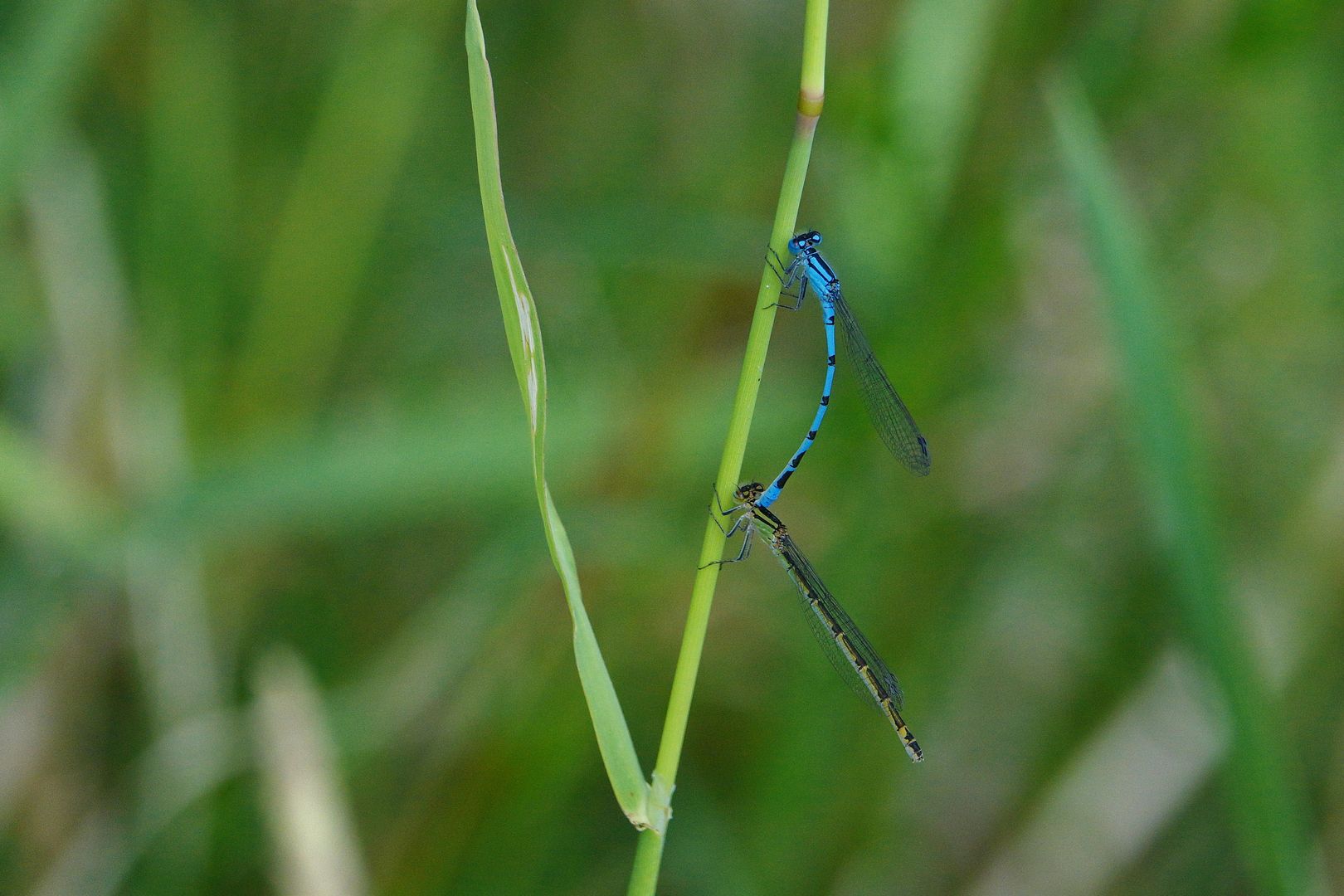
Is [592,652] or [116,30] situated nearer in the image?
[592,652]

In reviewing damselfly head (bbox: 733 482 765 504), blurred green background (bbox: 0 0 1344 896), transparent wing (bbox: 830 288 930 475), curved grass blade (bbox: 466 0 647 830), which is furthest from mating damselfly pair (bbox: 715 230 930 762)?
curved grass blade (bbox: 466 0 647 830)

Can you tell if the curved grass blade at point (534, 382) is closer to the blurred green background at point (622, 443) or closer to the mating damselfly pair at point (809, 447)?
the mating damselfly pair at point (809, 447)

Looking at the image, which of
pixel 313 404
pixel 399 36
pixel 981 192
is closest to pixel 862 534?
pixel 981 192

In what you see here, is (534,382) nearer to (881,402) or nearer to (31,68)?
(881,402)

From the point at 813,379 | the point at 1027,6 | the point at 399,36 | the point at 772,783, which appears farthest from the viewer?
the point at 399,36

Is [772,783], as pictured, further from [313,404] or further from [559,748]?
[313,404]

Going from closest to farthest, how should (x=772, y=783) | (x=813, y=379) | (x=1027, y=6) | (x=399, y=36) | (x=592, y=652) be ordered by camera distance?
1. (x=592, y=652)
2. (x=1027, y=6)
3. (x=772, y=783)
4. (x=813, y=379)
5. (x=399, y=36)

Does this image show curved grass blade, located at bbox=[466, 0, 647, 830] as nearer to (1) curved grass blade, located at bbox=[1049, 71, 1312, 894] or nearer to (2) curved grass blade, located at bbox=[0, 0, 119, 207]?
(1) curved grass blade, located at bbox=[1049, 71, 1312, 894]
